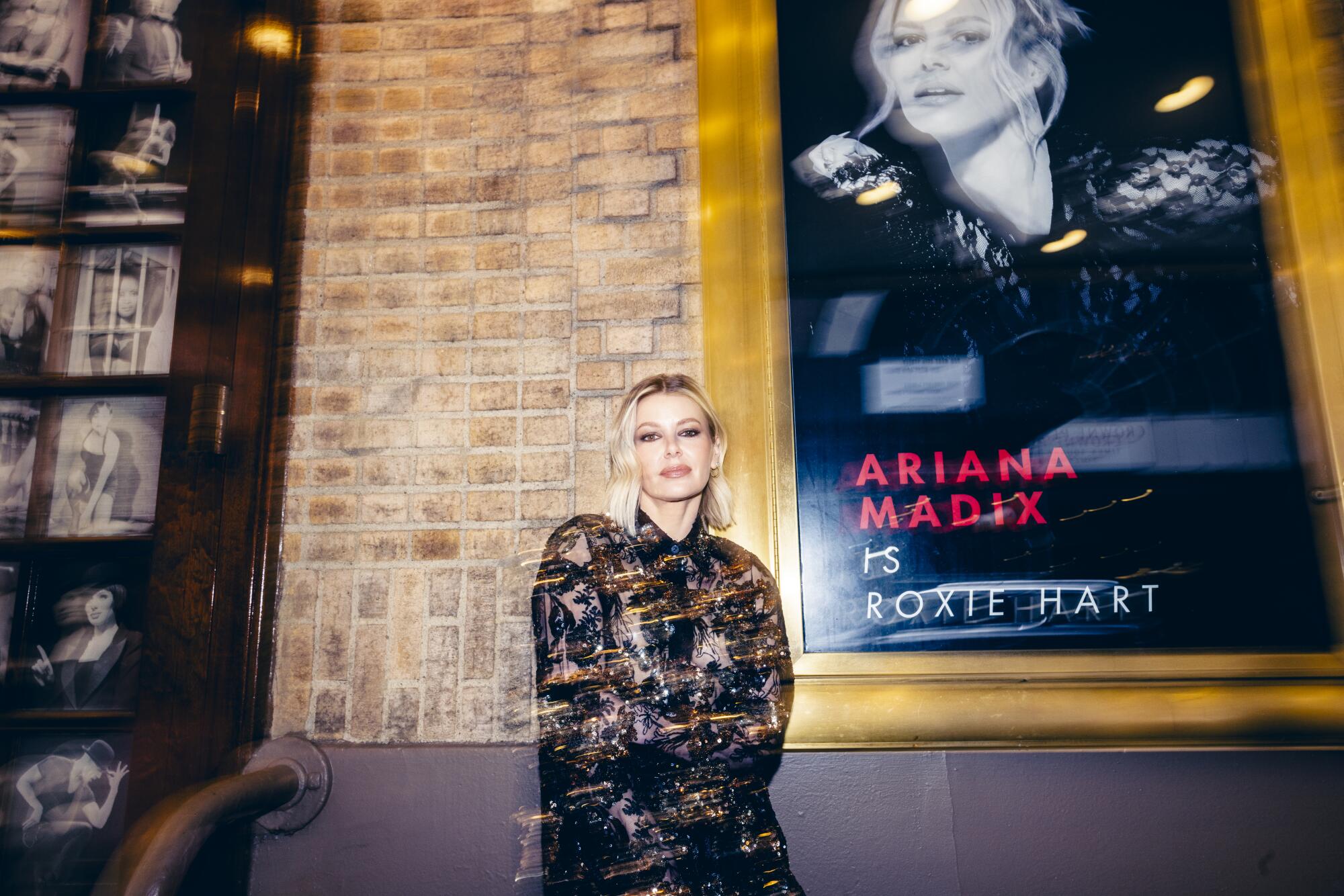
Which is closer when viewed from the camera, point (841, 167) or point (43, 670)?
point (43, 670)

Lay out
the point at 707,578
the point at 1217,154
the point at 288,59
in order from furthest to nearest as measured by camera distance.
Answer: the point at 288,59 < the point at 1217,154 < the point at 707,578

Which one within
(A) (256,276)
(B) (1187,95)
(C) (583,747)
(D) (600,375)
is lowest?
(C) (583,747)

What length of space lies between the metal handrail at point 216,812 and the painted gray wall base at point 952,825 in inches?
2.7

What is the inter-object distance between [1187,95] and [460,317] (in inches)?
88.9

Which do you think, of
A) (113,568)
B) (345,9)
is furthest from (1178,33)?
(113,568)

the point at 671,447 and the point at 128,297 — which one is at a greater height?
the point at 128,297

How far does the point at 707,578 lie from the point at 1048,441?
103 centimetres

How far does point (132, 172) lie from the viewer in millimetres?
1997

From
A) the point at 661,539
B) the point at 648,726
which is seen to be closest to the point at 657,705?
the point at 648,726

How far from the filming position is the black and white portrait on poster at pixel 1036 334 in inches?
Result: 68.1

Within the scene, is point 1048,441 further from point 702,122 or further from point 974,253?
point 702,122

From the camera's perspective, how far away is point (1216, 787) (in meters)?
1.63

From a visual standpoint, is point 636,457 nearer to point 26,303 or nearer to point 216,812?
point 216,812

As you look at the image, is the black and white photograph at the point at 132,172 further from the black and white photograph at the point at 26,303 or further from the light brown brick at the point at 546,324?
the light brown brick at the point at 546,324
